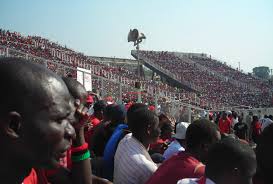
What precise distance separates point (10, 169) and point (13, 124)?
188 mm

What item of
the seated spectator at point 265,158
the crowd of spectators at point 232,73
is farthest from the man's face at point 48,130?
the crowd of spectators at point 232,73

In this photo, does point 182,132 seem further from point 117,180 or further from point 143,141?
point 117,180

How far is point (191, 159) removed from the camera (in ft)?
9.59

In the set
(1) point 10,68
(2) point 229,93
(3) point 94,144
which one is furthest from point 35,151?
(2) point 229,93

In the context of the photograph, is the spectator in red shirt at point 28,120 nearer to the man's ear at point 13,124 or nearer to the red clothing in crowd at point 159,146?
the man's ear at point 13,124

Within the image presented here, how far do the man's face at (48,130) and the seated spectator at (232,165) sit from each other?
1.23 metres

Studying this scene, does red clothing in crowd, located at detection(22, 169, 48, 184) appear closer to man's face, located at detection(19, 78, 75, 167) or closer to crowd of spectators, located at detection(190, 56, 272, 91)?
man's face, located at detection(19, 78, 75, 167)

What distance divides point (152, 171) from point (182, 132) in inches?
51.6

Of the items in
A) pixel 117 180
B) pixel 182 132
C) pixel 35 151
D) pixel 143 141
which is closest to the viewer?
pixel 35 151

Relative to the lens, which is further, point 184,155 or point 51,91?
point 184,155

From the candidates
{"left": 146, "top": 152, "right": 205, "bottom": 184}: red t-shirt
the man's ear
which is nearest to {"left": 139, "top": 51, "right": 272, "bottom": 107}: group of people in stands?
{"left": 146, "top": 152, "right": 205, "bottom": 184}: red t-shirt

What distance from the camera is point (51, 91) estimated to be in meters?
1.39

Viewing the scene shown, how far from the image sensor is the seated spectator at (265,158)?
1.91 meters

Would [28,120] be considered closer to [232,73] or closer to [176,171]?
[176,171]
